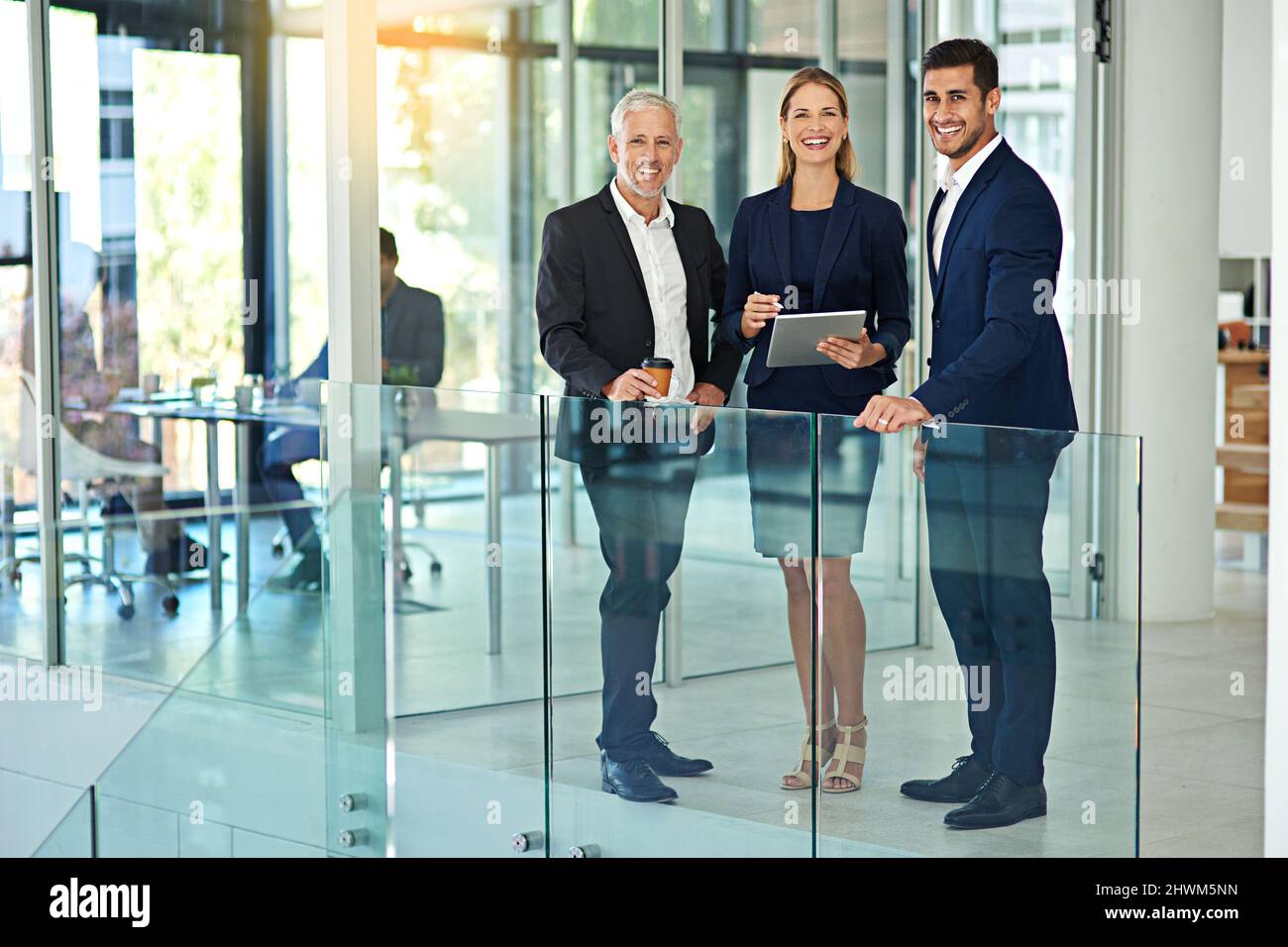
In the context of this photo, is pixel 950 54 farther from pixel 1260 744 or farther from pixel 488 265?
pixel 488 265

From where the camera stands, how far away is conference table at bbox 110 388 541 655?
4.64m

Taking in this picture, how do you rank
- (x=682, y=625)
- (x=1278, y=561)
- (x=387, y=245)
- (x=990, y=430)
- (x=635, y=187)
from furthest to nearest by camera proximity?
1. (x=387, y=245)
2. (x=635, y=187)
3. (x=682, y=625)
4. (x=990, y=430)
5. (x=1278, y=561)

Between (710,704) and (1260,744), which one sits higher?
(710,704)

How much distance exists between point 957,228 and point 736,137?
4340 millimetres

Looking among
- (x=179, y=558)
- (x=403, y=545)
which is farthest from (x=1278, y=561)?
(x=179, y=558)

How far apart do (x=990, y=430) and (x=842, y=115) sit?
97 centimetres

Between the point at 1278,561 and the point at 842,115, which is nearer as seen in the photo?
the point at 1278,561

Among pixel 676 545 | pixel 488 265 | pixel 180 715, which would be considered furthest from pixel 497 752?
pixel 488 265

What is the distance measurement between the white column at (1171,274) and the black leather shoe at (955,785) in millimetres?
3718

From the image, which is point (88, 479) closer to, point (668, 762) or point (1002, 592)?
point (668, 762)

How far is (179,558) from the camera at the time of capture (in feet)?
19.6

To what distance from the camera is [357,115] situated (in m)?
5.20

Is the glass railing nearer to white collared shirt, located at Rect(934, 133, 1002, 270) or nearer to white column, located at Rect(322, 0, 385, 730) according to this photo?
white column, located at Rect(322, 0, 385, 730)

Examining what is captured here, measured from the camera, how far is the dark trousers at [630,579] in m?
3.99
